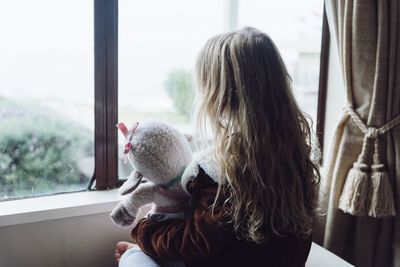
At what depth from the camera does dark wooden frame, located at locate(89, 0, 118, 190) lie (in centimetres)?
139

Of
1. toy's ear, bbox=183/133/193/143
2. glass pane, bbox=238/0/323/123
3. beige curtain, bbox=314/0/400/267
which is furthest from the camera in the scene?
glass pane, bbox=238/0/323/123

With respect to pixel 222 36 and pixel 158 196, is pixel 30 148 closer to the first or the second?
pixel 158 196

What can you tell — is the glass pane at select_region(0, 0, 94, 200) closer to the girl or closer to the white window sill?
the white window sill

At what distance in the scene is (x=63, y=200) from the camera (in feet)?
4.54

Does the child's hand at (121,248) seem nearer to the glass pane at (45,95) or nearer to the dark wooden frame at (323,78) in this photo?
the glass pane at (45,95)

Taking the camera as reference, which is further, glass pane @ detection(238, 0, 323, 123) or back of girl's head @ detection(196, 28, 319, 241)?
glass pane @ detection(238, 0, 323, 123)

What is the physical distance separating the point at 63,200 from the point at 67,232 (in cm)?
10

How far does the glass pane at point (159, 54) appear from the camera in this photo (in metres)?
1.48

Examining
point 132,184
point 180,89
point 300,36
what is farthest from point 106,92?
point 300,36

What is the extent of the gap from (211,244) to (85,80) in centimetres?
71

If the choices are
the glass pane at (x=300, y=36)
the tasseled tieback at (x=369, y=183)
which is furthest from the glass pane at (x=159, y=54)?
the tasseled tieback at (x=369, y=183)

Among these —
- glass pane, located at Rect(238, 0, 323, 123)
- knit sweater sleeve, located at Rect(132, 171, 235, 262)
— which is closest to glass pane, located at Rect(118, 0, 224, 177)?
glass pane, located at Rect(238, 0, 323, 123)

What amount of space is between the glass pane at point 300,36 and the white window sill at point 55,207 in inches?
32.8

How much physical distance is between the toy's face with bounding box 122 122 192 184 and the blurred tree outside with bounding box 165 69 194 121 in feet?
1.59
